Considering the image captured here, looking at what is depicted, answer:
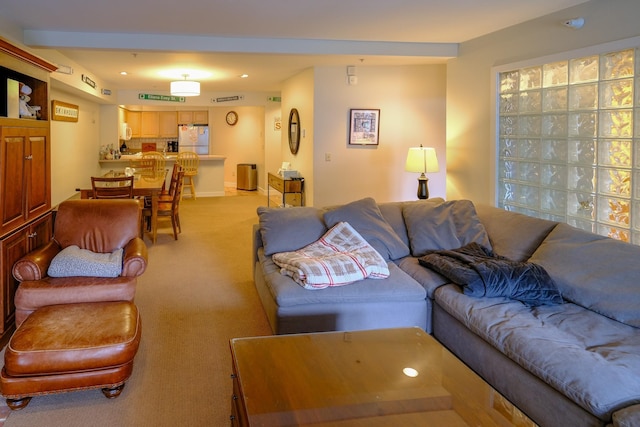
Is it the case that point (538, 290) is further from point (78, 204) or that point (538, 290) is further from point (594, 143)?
point (78, 204)

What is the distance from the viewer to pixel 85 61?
6434 mm

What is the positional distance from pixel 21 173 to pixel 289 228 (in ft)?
6.28

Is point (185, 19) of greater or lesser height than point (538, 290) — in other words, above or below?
above

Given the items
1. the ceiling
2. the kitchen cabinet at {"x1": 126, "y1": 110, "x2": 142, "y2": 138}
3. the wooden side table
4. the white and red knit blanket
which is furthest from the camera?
the kitchen cabinet at {"x1": 126, "y1": 110, "x2": 142, "y2": 138}

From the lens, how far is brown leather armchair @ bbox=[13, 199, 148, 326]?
2934 mm

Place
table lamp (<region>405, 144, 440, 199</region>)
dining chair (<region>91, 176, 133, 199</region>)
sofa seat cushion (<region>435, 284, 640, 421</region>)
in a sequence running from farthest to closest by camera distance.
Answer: dining chair (<region>91, 176, 133, 199</region>) → table lamp (<region>405, 144, 440, 199</region>) → sofa seat cushion (<region>435, 284, 640, 421</region>)

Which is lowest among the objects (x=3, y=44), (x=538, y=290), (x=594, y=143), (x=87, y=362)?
(x=87, y=362)

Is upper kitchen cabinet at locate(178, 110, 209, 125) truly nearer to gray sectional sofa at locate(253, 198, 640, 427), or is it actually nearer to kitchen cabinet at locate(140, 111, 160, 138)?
kitchen cabinet at locate(140, 111, 160, 138)

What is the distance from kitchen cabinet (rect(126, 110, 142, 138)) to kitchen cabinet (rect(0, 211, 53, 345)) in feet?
28.1

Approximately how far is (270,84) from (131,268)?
20.5 ft

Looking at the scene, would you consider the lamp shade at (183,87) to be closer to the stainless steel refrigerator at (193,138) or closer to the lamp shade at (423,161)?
the lamp shade at (423,161)

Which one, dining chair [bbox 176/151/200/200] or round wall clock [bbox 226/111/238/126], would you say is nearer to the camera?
dining chair [bbox 176/151/200/200]

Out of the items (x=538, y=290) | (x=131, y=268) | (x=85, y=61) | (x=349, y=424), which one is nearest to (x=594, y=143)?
(x=538, y=290)

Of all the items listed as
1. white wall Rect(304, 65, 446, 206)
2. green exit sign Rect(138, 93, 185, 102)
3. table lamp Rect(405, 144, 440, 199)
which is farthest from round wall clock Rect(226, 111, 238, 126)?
table lamp Rect(405, 144, 440, 199)
